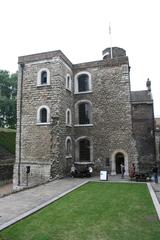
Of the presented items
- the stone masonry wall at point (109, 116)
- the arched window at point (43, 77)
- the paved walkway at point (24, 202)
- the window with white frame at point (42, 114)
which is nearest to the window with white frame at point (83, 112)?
the stone masonry wall at point (109, 116)

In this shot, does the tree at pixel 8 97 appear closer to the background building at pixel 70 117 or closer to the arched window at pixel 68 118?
the background building at pixel 70 117

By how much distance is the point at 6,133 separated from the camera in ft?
94.5

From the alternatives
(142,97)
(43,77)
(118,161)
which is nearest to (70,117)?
(43,77)

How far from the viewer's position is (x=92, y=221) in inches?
305

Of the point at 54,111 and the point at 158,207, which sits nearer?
the point at 158,207

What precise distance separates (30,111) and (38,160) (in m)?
4.43

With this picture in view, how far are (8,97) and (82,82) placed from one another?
1988cm

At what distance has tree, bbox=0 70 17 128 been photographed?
118ft

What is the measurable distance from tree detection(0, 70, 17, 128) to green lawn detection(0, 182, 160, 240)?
27.8 meters

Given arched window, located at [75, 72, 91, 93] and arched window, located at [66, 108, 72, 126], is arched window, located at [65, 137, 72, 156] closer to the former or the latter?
arched window, located at [66, 108, 72, 126]

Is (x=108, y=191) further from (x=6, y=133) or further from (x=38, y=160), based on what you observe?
(x=6, y=133)

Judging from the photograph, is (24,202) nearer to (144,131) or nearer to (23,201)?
(23,201)

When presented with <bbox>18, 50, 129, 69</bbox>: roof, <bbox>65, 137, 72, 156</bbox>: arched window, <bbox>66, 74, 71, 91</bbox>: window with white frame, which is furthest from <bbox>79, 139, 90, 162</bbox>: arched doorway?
<bbox>18, 50, 129, 69</bbox>: roof

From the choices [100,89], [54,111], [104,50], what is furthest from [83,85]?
[104,50]
